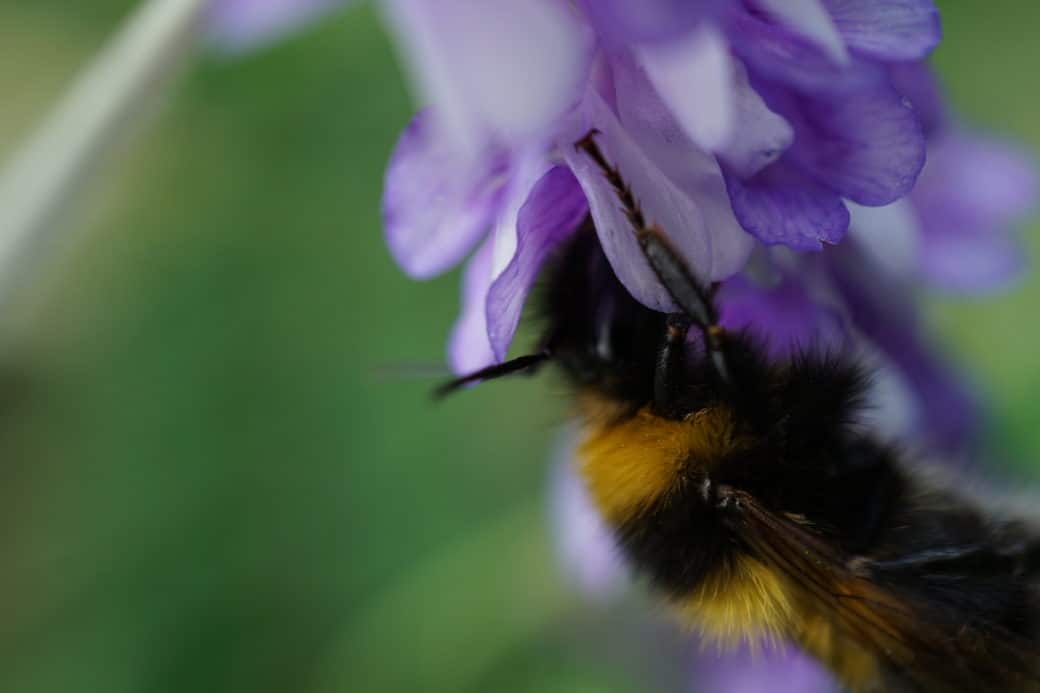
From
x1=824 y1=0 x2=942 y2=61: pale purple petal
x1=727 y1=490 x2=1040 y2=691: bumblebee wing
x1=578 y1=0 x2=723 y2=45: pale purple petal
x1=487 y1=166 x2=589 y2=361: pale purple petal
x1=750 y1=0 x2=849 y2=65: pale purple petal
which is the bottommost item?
x1=727 y1=490 x2=1040 y2=691: bumblebee wing

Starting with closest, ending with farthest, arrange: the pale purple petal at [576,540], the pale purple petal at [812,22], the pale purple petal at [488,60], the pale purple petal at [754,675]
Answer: the pale purple petal at [488,60], the pale purple petal at [812,22], the pale purple petal at [754,675], the pale purple petal at [576,540]

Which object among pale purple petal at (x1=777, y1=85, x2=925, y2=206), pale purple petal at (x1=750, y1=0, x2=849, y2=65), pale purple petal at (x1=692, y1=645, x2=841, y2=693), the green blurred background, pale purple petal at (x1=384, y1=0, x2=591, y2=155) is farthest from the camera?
the green blurred background

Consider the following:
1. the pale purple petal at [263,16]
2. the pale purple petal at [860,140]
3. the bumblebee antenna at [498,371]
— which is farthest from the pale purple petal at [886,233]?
the pale purple petal at [263,16]

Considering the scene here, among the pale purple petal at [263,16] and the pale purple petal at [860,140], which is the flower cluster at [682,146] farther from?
the pale purple petal at [263,16]

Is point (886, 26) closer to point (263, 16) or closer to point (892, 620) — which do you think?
point (892, 620)

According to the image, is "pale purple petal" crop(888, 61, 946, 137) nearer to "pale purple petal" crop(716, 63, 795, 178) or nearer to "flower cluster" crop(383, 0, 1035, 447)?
"flower cluster" crop(383, 0, 1035, 447)

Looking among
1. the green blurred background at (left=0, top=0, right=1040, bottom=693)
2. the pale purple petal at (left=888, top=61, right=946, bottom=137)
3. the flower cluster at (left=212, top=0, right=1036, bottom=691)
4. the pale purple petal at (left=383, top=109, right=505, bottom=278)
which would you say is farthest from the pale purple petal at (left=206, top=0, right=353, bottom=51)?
the green blurred background at (left=0, top=0, right=1040, bottom=693)

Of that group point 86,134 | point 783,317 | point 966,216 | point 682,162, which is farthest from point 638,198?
point 966,216
